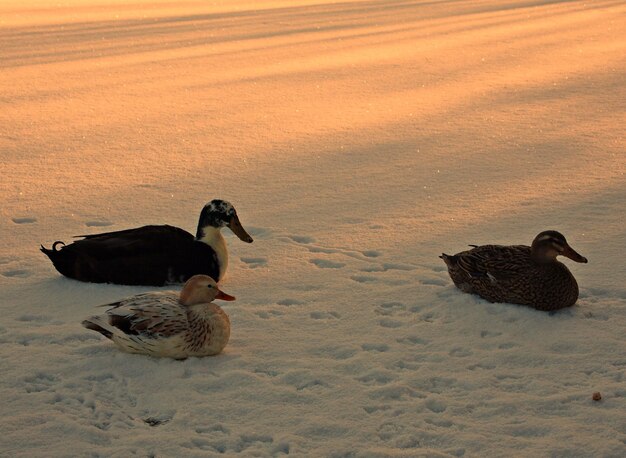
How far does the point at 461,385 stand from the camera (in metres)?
4.15

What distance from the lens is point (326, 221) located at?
20.6 ft

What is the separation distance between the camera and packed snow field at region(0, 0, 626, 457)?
3879mm

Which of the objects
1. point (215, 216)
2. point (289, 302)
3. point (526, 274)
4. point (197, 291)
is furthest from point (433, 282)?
point (197, 291)

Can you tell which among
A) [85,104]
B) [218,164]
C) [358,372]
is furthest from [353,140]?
[358,372]

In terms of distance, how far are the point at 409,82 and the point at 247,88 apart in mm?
1691

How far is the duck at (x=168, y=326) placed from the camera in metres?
4.32

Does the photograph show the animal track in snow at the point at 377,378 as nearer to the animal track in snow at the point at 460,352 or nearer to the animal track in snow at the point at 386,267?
the animal track in snow at the point at 460,352

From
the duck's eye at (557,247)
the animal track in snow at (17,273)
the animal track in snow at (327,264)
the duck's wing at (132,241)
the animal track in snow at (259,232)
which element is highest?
the animal track in snow at (259,232)

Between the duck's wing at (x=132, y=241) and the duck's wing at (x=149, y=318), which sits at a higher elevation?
the duck's wing at (x=132, y=241)

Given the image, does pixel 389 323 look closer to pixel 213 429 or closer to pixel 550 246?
pixel 550 246

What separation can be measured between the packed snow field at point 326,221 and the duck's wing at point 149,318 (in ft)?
0.51

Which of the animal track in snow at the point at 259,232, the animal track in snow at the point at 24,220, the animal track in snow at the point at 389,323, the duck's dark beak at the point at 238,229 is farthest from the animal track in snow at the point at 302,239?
the animal track in snow at the point at 24,220

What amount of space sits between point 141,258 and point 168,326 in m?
1.00

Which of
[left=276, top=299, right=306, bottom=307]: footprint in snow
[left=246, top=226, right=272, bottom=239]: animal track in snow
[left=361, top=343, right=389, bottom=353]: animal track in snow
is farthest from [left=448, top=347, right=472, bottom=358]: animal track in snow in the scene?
[left=246, top=226, right=272, bottom=239]: animal track in snow
